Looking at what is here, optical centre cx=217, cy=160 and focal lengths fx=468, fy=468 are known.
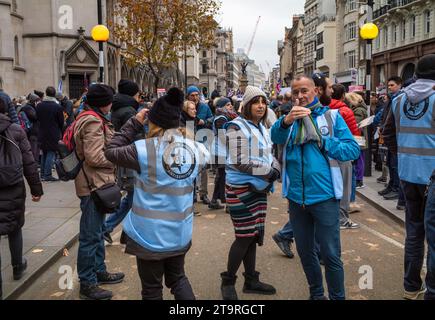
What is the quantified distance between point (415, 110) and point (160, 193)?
263 cm

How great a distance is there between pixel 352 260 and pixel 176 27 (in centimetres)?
2204

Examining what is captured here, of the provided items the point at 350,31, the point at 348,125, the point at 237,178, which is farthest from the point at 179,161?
the point at 350,31

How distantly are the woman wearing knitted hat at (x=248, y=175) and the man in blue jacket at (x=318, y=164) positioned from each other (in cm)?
36

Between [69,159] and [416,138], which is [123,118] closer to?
[69,159]

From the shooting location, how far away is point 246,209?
4480 mm

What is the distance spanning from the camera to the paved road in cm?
487

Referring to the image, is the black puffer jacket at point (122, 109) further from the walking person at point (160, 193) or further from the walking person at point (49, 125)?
the walking person at point (49, 125)

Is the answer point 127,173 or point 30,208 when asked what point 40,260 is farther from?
point 30,208

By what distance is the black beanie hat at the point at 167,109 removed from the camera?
3445mm

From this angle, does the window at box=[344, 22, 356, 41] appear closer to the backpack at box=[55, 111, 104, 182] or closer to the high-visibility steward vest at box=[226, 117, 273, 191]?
the high-visibility steward vest at box=[226, 117, 273, 191]

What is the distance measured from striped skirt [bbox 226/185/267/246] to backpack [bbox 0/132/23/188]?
84.0 inches

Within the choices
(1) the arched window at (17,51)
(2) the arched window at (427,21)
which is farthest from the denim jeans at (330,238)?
(2) the arched window at (427,21)

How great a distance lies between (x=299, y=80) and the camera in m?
4.04

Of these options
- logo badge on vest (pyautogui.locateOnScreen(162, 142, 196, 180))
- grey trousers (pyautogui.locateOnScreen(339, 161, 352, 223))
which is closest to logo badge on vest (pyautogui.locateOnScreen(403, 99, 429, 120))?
grey trousers (pyautogui.locateOnScreen(339, 161, 352, 223))
